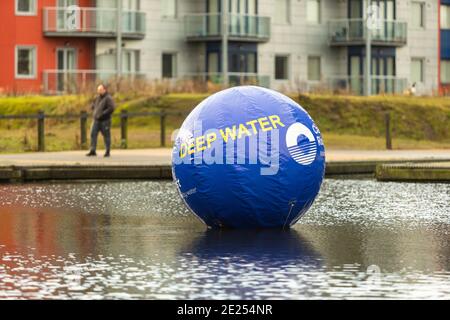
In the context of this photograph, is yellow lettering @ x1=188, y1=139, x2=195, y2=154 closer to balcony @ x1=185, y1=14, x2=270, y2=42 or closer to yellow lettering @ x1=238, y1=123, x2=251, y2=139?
yellow lettering @ x1=238, y1=123, x2=251, y2=139

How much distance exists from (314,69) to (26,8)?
1746 centimetres

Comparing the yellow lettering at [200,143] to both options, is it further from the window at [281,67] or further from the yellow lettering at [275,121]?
the window at [281,67]

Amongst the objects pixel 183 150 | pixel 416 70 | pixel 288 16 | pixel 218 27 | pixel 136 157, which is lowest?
pixel 136 157

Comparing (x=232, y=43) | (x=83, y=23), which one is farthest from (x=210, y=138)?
(x=232, y=43)

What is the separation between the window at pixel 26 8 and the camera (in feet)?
214

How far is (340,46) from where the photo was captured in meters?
76.2

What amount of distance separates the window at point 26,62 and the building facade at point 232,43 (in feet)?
0.15

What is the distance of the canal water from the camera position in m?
12.0

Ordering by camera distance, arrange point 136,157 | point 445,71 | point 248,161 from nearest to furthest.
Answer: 1. point 248,161
2. point 136,157
3. point 445,71

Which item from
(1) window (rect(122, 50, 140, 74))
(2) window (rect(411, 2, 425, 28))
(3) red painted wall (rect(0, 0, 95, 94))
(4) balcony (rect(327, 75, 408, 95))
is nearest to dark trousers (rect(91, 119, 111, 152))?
(3) red painted wall (rect(0, 0, 95, 94))

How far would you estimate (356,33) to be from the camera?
247ft

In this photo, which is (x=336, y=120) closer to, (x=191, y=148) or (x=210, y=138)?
(x=191, y=148)

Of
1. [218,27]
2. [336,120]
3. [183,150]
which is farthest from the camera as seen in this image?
[218,27]

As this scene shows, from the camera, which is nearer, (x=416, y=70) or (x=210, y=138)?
(x=210, y=138)
